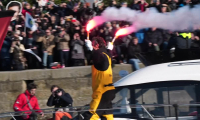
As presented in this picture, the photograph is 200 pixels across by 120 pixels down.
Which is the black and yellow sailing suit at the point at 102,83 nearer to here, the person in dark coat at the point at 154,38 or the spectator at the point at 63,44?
the person in dark coat at the point at 154,38

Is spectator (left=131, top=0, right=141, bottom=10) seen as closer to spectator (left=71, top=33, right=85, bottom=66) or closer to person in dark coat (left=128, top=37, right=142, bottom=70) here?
person in dark coat (left=128, top=37, right=142, bottom=70)

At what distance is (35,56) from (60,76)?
3.17ft

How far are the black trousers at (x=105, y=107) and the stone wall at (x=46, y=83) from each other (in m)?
5.52

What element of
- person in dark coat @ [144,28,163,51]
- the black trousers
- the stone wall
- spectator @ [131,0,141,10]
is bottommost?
the stone wall

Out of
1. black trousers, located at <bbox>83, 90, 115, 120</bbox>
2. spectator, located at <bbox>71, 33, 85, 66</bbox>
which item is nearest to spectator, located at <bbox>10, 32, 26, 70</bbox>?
spectator, located at <bbox>71, 33, 85, 66</bbox>

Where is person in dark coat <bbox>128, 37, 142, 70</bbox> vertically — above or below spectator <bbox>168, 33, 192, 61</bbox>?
below

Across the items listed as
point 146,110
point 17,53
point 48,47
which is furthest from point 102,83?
point 17,53

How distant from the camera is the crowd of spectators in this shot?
1195 centimetres

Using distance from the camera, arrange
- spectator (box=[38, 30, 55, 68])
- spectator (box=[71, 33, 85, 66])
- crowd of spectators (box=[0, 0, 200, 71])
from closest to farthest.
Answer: crowd of spectators (box=[0, 0, 200, 71]), spectator (box=[71, 33, 85, 66]), spectator (box=[38, 30, 55, 68])

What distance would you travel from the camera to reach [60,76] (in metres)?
12.3

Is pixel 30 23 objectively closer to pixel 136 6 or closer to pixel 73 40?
pixel 73 40

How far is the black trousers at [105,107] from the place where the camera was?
6.24 m

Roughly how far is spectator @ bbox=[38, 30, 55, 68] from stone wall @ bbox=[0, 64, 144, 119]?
0.32 m

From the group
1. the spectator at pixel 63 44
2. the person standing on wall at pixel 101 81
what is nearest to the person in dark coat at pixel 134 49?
the spectator at pixel 63 44
